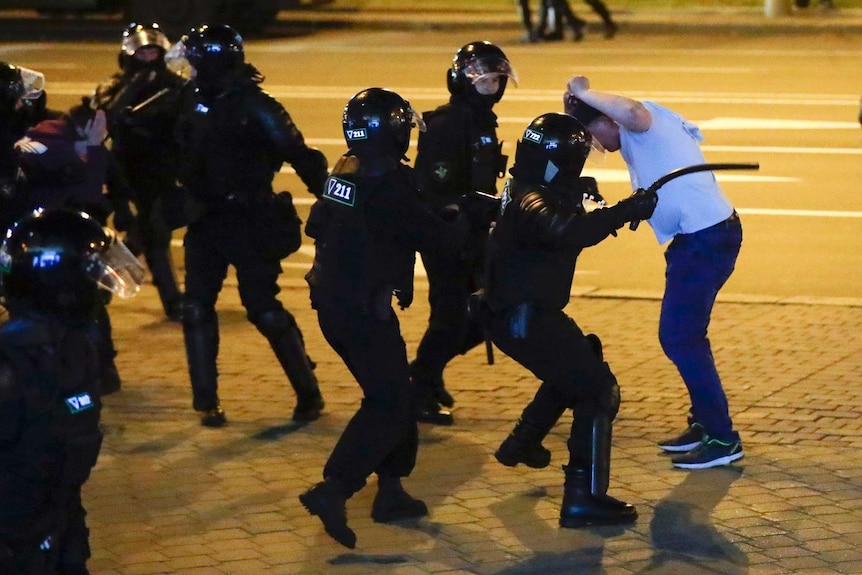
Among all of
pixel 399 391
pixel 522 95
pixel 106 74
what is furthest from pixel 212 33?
pixel 106 74

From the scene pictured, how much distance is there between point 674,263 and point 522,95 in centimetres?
1122

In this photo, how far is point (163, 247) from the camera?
372 inches

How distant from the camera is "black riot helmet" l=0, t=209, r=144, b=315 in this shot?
166 inches

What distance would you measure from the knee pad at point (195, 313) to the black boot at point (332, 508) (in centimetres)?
182

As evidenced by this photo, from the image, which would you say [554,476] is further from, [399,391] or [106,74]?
[106,74]

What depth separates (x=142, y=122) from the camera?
28.9ft

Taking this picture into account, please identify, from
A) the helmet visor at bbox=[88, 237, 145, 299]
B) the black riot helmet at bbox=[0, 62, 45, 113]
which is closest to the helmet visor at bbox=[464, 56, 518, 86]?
the black riot helmet at bbox=[0, 62, 45, 113]

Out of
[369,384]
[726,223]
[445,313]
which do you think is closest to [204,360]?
[445,313]

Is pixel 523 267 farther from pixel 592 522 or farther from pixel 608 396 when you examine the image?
pixel 592 522

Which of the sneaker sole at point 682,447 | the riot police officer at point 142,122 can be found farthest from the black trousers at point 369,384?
the riot police officer at point 142,122

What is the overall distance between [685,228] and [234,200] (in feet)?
6.93

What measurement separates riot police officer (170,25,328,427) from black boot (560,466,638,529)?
189 centimetres

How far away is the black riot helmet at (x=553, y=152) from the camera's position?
5.70m

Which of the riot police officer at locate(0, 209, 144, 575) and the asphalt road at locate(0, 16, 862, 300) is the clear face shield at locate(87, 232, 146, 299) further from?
the asphalt road at locate(0, 16, 862, 300)
